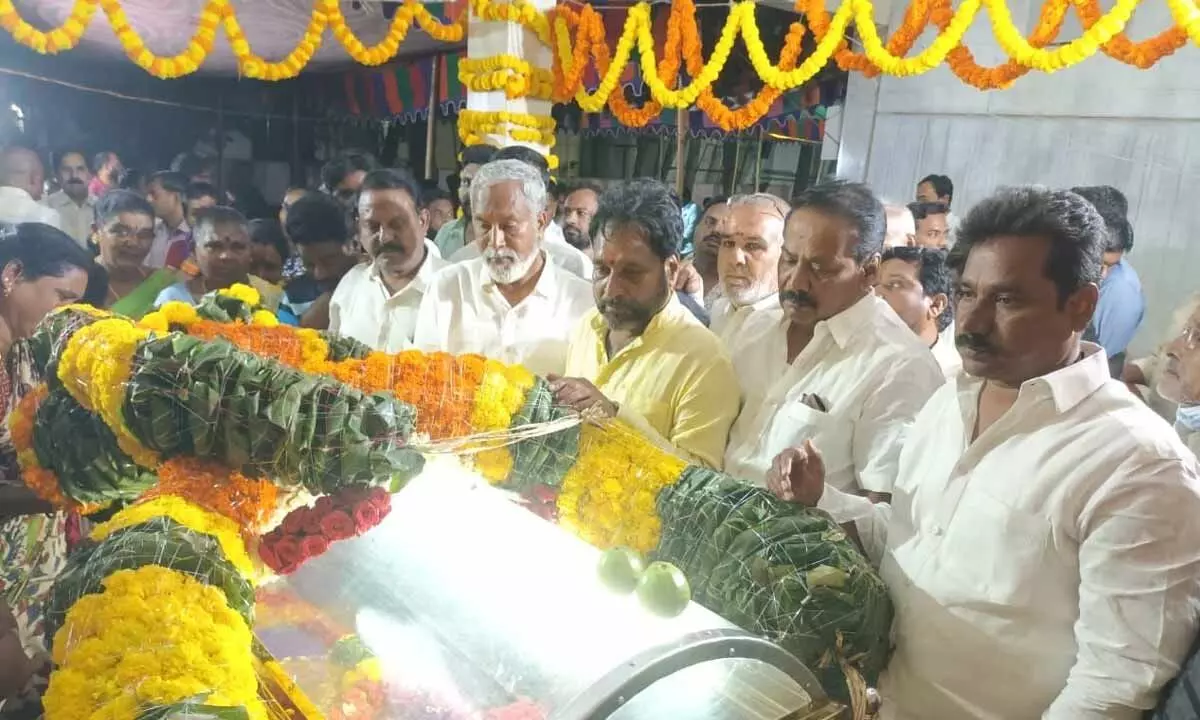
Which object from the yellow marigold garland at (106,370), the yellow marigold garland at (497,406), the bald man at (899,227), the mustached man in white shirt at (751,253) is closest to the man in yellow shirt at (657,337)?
the yellow marigold garland at (497,406)

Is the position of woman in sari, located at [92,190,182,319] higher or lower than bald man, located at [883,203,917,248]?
lower

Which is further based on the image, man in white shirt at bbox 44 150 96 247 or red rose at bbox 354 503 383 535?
man in white shirt at bbox 44 150 96 247

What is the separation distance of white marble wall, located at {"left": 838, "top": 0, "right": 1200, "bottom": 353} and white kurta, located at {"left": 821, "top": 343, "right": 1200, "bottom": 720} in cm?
592

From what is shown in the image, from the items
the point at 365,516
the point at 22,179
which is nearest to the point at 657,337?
the point at 365,516

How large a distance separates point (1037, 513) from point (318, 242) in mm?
→ 3644

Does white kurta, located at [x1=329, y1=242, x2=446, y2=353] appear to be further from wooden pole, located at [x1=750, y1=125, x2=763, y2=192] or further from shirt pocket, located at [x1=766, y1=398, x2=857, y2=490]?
wooden pole, located at [x1=750, y1=125, x2=763, y2=192]

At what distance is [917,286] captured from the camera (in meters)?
3.34

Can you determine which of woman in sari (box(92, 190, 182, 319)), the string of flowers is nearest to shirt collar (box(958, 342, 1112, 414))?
woman in sari (box(92, 190, 182, 319))

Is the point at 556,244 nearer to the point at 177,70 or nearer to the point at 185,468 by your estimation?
the point at 185,468

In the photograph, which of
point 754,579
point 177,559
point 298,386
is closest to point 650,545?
point 754,579

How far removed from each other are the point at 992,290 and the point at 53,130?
41.5 feet

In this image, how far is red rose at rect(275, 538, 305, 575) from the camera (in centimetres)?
176

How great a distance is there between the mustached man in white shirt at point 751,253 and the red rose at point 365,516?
5.45 feet

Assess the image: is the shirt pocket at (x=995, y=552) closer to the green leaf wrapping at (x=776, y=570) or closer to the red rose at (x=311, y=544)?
the green leaf wrapping at (x=776, y=570)
